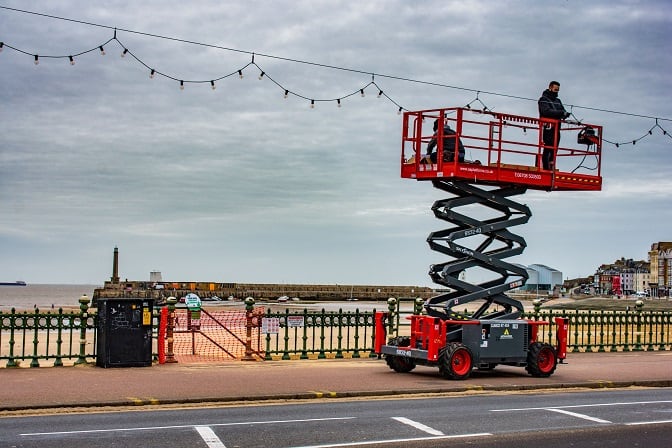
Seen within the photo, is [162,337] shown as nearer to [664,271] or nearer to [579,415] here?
[579,415]

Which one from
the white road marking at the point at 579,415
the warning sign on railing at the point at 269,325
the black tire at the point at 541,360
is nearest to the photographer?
the white road marking at the point at 579,415

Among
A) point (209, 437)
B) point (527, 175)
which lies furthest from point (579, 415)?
point (527, 175)

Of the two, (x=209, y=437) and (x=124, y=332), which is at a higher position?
(x=124, y=332)

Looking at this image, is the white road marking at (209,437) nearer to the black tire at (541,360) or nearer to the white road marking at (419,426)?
the white road marking at (419,426)

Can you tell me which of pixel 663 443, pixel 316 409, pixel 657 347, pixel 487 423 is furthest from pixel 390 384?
pixel 657 347

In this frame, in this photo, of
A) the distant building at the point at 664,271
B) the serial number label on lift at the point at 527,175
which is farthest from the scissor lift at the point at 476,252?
the distant building at the point at 664,271

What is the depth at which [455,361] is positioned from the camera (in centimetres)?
1880

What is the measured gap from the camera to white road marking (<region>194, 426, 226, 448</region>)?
11273 mm

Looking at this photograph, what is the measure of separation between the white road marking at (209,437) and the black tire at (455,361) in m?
7.28

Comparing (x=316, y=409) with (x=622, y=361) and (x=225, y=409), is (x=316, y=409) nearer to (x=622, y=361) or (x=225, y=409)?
(x=225, y=409)

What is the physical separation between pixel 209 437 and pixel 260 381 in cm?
621

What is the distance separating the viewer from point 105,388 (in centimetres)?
1638

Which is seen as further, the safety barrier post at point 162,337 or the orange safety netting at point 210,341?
the orange safety netting at point 210,341

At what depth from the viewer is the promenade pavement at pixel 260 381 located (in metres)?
15.4
